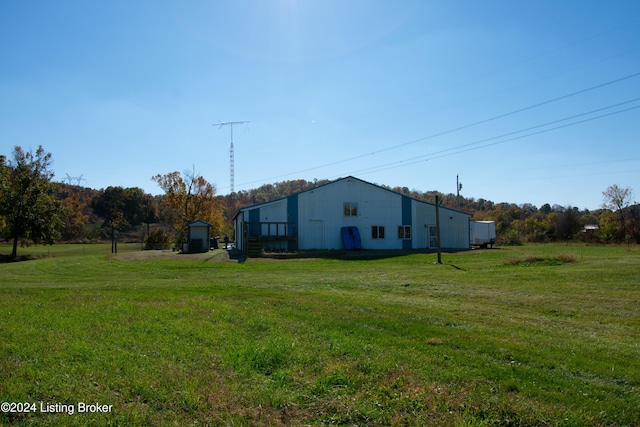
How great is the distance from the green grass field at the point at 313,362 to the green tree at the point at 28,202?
116 ft

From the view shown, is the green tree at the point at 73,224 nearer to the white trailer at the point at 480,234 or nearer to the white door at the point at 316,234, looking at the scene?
the white door at the point at 316,234

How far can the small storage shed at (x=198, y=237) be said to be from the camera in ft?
138

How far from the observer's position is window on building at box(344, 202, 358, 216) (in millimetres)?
41906

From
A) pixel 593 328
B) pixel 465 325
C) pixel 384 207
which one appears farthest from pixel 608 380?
pixel 384 207

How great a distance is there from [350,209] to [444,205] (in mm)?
35846

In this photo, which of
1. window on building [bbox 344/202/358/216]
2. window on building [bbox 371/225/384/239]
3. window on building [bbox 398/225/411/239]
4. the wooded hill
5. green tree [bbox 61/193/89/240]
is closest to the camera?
window on building [bbox 344/202/358/216]

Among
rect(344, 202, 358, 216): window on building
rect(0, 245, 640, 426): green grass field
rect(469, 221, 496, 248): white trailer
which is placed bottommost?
rect(0, 245, 640, 426): green grass field

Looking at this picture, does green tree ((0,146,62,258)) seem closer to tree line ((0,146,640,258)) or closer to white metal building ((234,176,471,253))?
tree line ((0,146,640,258))

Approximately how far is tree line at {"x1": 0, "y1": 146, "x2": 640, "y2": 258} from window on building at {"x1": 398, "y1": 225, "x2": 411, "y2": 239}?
5066mm

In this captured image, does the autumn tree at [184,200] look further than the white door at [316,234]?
Yes

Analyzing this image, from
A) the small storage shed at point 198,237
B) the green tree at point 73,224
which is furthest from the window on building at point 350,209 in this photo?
the green tree at point 73,224

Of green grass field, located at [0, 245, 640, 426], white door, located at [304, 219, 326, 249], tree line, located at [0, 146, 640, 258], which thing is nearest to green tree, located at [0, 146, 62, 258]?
tree line, located at [0, 146, 640, 258]

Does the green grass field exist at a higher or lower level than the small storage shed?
lower

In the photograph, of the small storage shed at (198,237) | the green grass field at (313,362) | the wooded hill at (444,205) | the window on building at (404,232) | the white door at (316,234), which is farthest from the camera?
the wooded hill at (444,205)
